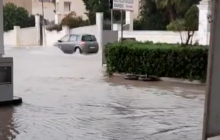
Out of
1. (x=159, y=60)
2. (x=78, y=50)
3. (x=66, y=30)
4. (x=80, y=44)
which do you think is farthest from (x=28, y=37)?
(x=159, y=60)

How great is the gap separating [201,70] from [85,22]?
1181 inches

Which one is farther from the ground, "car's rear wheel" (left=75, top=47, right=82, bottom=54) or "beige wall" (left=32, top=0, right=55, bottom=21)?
"beige wall" (left=32, top=0, right=55, bottom=21)

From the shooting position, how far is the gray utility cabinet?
9414 mm

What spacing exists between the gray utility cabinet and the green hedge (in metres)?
6.09

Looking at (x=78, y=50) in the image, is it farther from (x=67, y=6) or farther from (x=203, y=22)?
(x=67, y=6)

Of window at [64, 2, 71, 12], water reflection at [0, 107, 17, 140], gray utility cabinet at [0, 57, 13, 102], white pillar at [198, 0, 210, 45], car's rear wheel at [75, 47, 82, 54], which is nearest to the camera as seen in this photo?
water reflection at [0, 107, 17, 140]

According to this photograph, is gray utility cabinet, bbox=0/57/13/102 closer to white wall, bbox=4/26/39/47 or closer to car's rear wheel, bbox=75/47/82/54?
car's rear wheel, bbox=75/47/82/54

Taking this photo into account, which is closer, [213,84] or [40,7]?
[213,84]

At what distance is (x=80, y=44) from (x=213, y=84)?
24867 mm

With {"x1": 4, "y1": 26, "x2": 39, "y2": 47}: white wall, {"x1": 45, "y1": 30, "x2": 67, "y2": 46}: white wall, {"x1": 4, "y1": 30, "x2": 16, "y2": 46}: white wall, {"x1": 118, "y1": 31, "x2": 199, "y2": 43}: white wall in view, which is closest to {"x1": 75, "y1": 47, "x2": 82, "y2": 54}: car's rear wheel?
{"x1": 118, "y1": 31, "x2": 199, "y2": 43}: white wall

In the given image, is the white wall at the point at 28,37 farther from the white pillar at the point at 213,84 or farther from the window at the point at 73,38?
the white pillar at the point at 213,84

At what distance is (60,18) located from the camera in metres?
44.1

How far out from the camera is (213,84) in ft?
19.8

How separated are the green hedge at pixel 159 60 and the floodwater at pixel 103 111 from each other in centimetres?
65
